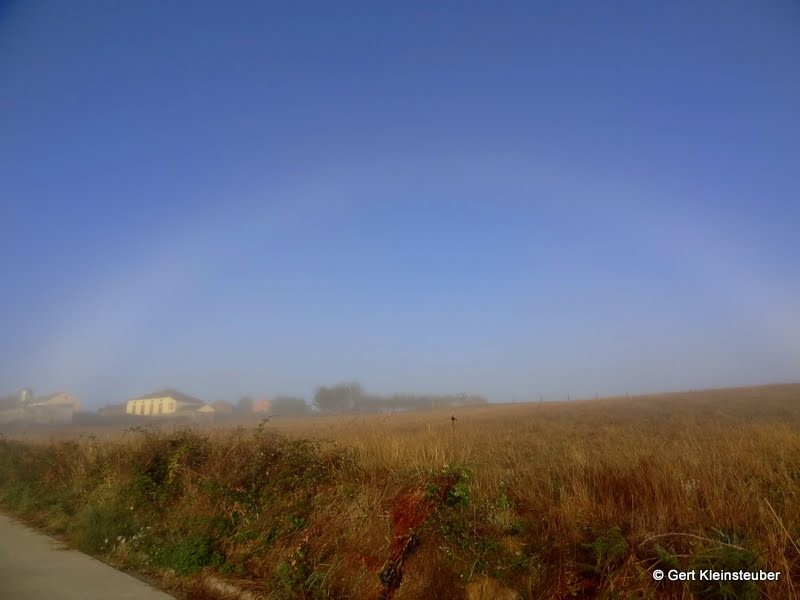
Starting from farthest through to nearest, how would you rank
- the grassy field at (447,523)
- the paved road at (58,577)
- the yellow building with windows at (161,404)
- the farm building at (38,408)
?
the yellow building with windows at (161,404) < the farm building at (38,408) < the paved road at (58,577) < the grassy field at (447,523)

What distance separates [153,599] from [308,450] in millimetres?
3657

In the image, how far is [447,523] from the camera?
5.96m

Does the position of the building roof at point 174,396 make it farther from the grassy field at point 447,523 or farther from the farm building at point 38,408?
the grassy field at point 447,523

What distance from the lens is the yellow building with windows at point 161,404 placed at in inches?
2489

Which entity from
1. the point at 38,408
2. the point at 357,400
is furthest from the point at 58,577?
the point at 357,400

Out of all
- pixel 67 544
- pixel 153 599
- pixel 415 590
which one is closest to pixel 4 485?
pixel 67 544

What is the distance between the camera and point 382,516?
665 centimetres

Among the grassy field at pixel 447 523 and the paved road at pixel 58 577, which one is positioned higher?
the grassy field at pixel 447 523

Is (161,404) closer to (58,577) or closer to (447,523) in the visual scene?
(58,577)

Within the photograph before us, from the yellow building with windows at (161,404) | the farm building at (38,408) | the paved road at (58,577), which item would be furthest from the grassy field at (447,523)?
the yellow building with windows at (161,404)

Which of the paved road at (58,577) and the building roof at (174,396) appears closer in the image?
the paved road at (58,577)

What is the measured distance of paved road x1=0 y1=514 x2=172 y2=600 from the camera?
595 centimetres

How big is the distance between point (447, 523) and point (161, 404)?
66.7 m

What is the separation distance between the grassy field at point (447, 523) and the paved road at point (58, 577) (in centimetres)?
39
